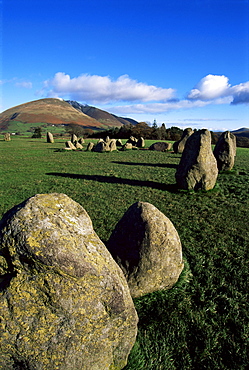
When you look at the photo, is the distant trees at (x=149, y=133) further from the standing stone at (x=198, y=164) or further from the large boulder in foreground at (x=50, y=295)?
the large boulder in foreground at (x=50, y=295)

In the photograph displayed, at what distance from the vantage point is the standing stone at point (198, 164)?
1268 centimetres

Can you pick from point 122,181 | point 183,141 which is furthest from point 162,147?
point 122,181

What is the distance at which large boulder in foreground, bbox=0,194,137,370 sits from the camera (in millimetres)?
2885

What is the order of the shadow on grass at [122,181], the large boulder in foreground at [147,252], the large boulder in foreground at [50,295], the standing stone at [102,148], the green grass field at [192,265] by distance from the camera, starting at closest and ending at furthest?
the large boulder in foreground at [50,295], the green grass field at [192,265], the large boulder in foreground at [147,252], the shadow on grass at [122,181], the standing stone at [102,148]

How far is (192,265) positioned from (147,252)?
83.6 inches

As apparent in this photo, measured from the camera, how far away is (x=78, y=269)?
9.66 feet

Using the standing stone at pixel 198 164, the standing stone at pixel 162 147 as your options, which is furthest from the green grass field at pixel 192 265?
the standing stone at pixel 162 147

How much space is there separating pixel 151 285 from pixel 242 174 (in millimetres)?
15135

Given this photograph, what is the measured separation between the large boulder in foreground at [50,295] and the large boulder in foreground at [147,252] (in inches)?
71.8

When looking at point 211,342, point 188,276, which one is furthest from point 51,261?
point 188,276

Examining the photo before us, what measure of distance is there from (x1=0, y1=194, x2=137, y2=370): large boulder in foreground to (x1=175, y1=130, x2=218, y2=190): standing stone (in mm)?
10562

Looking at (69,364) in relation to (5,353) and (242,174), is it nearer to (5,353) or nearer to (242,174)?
(5,353)

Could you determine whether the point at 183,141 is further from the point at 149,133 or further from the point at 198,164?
the point at 149,133

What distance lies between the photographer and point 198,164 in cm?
1271
